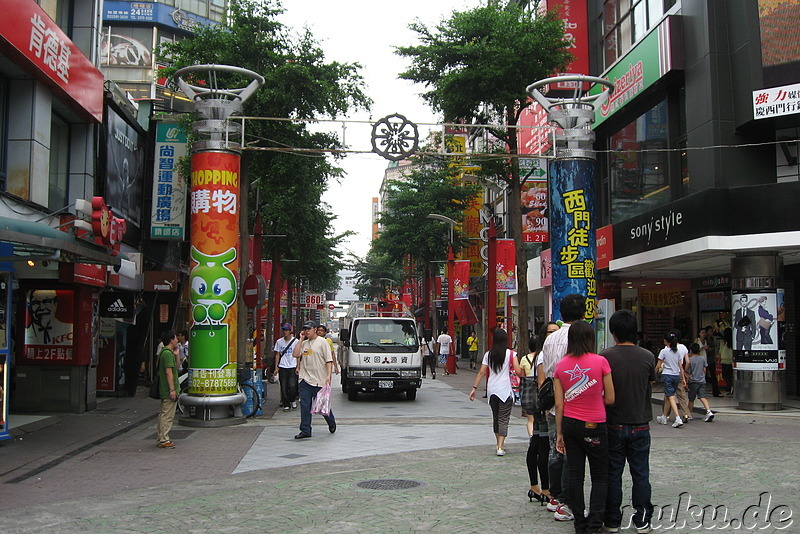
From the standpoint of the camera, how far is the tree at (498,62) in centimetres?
1927

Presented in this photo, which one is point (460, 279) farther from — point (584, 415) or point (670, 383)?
point (584, 415)

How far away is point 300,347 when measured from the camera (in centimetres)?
1268

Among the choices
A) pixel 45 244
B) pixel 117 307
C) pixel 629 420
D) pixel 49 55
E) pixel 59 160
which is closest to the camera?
pixel 629 420

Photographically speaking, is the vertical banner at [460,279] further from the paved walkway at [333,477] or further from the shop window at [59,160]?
the shop window at [59,160]

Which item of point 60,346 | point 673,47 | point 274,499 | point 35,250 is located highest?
point 673,47

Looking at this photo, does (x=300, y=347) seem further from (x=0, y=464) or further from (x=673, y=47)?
(x=673, y=47)

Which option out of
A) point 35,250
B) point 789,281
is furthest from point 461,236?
point 35,250

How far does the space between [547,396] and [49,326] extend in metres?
12.4

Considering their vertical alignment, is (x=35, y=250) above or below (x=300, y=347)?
above

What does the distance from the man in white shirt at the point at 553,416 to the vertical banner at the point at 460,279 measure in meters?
25.5

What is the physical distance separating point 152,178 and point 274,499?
15.2 meters

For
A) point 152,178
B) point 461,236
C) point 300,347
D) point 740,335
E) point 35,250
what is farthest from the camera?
point 461,236

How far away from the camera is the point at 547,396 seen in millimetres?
6910

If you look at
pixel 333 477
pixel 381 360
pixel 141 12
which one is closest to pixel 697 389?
pixel 381 360
